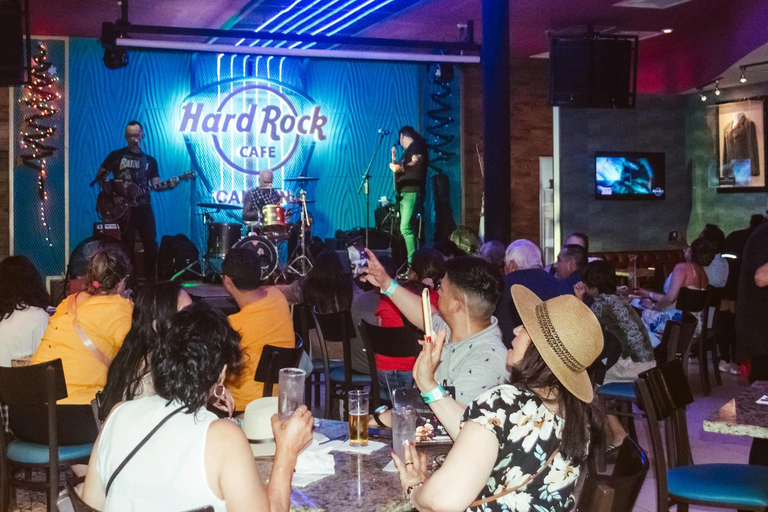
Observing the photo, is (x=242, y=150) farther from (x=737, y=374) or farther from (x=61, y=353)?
(x=61, y=353)

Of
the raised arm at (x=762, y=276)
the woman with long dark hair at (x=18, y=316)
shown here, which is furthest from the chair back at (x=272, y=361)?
the raised arm at (x=762, y=276)

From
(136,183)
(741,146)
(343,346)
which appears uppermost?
(741,146)

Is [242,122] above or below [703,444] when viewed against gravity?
above

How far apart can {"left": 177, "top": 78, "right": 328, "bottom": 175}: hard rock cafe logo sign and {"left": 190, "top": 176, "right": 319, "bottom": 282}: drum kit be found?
0.94 m

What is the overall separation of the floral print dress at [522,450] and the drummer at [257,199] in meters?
9.93

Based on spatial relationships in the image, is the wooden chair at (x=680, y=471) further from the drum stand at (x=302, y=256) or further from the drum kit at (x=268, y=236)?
the drum stand at (x=302, y=256)

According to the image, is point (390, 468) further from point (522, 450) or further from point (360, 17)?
point (360, 17)

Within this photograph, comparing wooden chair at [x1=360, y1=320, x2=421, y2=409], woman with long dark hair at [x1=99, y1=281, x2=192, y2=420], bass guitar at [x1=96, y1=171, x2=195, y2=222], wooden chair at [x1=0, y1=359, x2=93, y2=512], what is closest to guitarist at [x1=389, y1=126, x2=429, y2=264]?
bass guitar at [x1=96, y1=171, x2=195, y2=222]

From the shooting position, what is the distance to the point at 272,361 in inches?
149

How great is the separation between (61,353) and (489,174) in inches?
228

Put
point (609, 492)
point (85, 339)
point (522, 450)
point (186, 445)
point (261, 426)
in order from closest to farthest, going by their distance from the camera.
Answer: point (609, 492) → point (186, 445) → point (522, 450) → point (261, 426) → point (85, 339)

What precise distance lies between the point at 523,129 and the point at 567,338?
10.8 metres

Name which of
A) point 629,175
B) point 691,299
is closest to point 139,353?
point 691,299

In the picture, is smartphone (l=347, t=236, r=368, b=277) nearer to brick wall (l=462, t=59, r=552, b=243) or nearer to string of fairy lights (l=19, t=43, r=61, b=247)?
brick wall (l=462, t=59, r=552, b=243)
